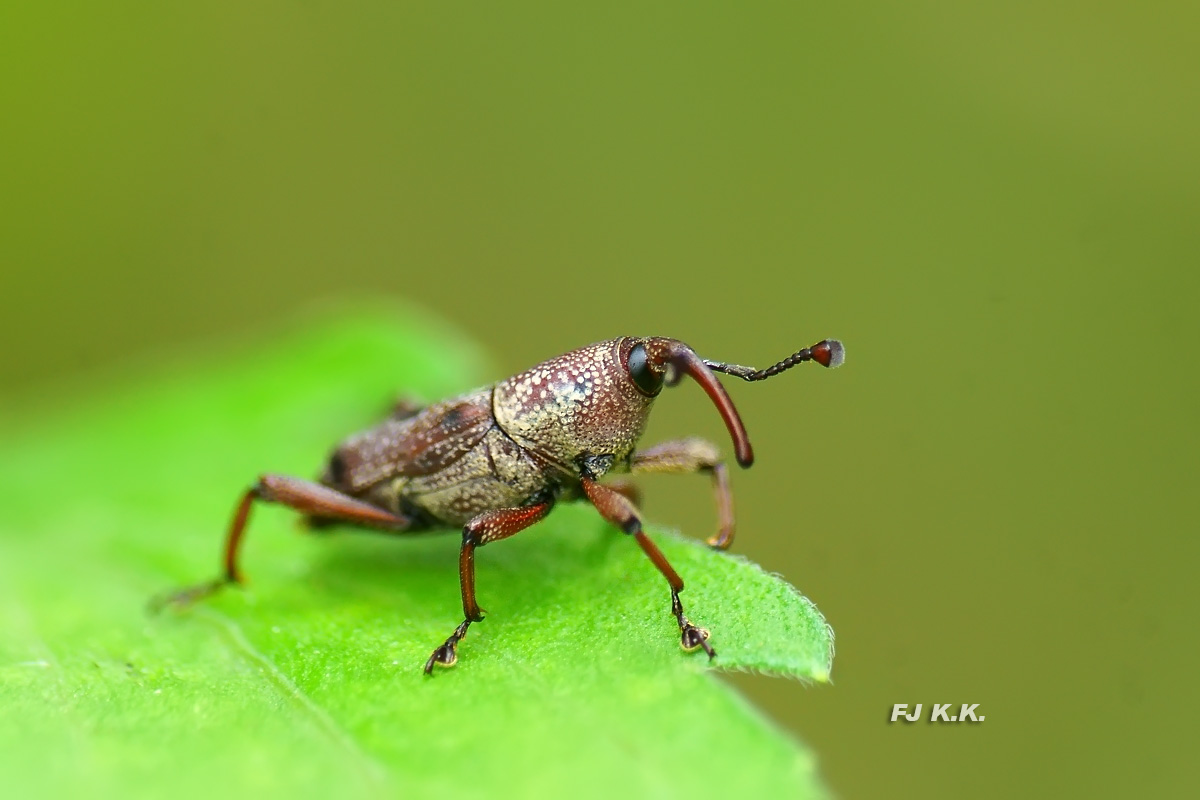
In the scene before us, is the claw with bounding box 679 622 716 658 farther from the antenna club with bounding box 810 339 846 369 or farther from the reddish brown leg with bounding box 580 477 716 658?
the antenna club with bounding box 810 339 846 369

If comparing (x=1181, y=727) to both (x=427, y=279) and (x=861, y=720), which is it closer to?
(x=861, y=720)

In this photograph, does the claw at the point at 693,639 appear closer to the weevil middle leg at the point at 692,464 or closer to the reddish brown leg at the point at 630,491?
the weevil middle leg at the point at 692,464

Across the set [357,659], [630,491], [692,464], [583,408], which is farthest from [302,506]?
[692,464]

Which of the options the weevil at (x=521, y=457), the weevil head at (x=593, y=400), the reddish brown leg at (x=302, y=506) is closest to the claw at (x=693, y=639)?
the weevil at (x=521, y=457)

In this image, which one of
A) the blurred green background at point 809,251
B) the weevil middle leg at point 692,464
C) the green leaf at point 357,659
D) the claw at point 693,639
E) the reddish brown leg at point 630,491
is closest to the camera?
the green leaf at point 357,659

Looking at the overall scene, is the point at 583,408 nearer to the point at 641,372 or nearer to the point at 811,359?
the point at 641,372

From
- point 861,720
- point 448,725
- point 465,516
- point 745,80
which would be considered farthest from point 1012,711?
point 745,80
